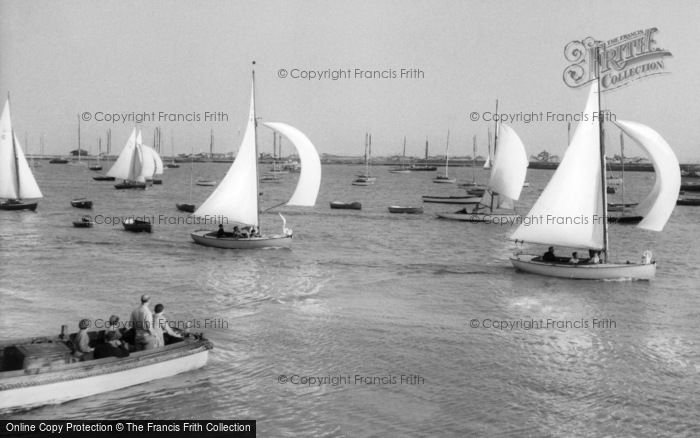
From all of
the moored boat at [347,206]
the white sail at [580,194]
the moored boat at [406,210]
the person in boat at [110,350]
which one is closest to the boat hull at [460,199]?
the moored boat at [406,210]

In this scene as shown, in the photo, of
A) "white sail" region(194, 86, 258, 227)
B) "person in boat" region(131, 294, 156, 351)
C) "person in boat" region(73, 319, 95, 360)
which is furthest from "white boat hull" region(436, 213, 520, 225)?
"person in boat" region(73, 319, 95, 360)

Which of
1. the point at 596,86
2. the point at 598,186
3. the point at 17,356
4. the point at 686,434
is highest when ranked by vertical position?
the point at 596,86

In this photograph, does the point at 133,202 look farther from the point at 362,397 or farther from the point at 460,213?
the point at 362,397

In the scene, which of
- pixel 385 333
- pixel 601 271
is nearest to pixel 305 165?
pixel 601 271

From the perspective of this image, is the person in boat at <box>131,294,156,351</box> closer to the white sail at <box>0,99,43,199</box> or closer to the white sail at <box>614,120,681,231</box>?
the white sail at <box>614,120,681,231</box>

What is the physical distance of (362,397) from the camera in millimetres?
17500

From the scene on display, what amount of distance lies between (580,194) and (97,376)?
25109 millimetres

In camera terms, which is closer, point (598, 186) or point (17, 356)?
point (17, 356)

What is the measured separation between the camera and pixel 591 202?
33.6m

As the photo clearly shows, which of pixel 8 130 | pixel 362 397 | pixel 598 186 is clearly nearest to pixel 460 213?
pixel 598 186

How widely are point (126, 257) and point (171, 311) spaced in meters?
15.1

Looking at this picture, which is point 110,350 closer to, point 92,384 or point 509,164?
point 92,384

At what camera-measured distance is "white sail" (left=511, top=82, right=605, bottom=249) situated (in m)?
33.2

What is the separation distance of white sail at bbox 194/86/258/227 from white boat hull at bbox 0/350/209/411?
23.8 m
